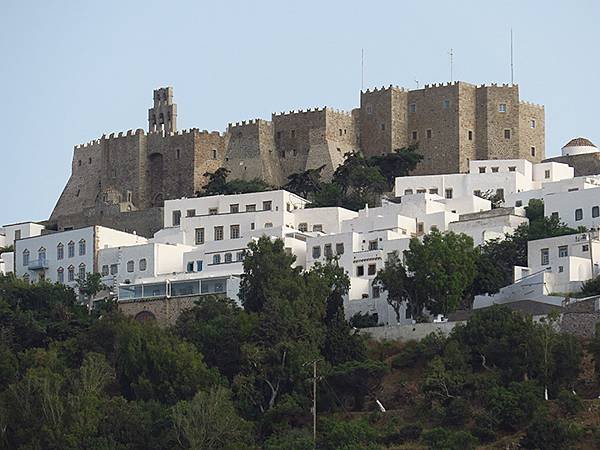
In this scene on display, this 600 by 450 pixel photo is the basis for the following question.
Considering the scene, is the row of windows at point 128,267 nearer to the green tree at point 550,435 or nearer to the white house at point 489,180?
the white house at point 489,180

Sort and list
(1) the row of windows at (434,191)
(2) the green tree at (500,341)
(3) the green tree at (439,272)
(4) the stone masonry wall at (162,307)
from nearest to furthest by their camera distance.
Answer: (2) the green tree at (500,341) → (3) the green tree at (439,272) → (4) the stone masonry wall at (162,307) → (1) the row of windows at (434,191)

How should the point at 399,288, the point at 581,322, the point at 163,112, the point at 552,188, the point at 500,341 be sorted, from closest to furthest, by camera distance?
the point at 500,341 < the point at 581,322 < the point at 399,288 < the point at 552,188 < the point at 163,112

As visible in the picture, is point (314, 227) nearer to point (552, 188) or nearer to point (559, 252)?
point (552, 188)

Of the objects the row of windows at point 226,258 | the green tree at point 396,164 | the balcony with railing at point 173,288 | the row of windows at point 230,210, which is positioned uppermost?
the green tree at point 396,164

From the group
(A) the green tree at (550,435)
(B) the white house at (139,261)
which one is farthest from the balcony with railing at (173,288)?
(A) the green tree at (550,435)

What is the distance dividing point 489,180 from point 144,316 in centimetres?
1826

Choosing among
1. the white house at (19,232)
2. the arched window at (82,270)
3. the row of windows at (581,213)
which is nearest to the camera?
the row of windows at (581,213)

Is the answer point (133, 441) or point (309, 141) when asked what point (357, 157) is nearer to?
point (309, 141)

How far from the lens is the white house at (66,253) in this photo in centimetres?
7544

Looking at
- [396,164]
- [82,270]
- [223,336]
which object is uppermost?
[396,164]

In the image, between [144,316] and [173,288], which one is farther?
[173,288]

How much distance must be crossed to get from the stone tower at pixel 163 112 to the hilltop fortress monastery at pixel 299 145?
334 cm

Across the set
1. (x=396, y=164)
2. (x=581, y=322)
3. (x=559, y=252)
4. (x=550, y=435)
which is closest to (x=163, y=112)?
(x=396, y=164)

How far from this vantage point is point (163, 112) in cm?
9844
